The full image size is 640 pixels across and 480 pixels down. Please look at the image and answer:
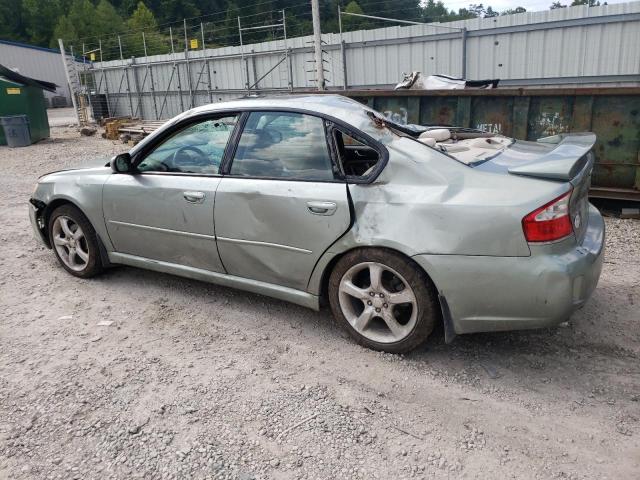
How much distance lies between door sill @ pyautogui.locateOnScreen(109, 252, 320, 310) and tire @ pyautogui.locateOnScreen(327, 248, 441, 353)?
212 millimetres

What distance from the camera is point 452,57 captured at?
1384 centimetres

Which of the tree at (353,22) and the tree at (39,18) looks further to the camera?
the tree at (39,18)

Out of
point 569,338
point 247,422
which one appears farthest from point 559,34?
point 247,422

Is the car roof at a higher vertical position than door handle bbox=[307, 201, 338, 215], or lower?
higher

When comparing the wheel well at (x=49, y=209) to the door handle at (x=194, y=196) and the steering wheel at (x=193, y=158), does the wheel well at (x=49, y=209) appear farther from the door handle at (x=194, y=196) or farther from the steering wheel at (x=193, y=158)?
the door handle at (x=194, y=196)

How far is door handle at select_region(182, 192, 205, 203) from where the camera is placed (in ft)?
12.6

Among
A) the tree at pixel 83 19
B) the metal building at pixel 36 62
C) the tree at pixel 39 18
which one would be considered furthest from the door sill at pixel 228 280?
the tree at pixel 39 18

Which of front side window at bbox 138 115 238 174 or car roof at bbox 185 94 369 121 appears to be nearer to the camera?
car roof at bbox 185 94 369 121

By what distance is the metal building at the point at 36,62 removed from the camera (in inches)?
1781

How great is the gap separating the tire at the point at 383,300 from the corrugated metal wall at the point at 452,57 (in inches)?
419

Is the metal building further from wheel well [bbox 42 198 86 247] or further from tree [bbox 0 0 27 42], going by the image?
wheel well [bbox 42 198 86 247]

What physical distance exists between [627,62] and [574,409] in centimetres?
1101

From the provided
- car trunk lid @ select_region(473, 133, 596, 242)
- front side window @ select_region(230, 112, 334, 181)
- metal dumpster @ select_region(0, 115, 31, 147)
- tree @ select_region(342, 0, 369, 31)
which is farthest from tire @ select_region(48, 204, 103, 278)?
tree @ select_region(342, 0, 369, 31)

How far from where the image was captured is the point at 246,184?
12.0 feet
